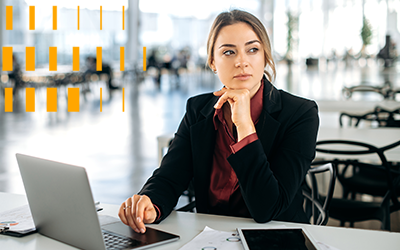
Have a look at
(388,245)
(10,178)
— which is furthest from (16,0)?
(388,245)

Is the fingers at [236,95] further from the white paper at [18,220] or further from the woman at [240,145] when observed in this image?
the white paper at [18,220]

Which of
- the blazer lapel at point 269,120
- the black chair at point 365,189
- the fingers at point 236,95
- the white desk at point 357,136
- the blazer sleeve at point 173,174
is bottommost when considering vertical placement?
the black chair at point 365,189

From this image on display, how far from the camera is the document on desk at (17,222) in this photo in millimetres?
1045

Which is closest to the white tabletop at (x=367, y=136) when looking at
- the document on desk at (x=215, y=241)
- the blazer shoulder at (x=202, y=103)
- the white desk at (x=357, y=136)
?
the white desk at (x=357, y=136)

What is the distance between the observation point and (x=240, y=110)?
4.09ft

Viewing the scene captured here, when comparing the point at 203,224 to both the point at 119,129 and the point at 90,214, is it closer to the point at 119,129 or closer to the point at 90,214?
the point at 90,214

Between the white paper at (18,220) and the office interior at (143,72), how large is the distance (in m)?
0.57

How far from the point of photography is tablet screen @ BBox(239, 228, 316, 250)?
2.99ft

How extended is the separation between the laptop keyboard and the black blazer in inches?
7.3

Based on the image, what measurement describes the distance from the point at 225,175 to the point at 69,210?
24.1 inches

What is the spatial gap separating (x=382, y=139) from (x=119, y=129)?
4.75 m

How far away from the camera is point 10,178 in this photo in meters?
4.01

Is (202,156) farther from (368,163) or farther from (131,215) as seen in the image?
(368,163)

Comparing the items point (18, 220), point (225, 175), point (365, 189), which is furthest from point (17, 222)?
point (365, 189)
